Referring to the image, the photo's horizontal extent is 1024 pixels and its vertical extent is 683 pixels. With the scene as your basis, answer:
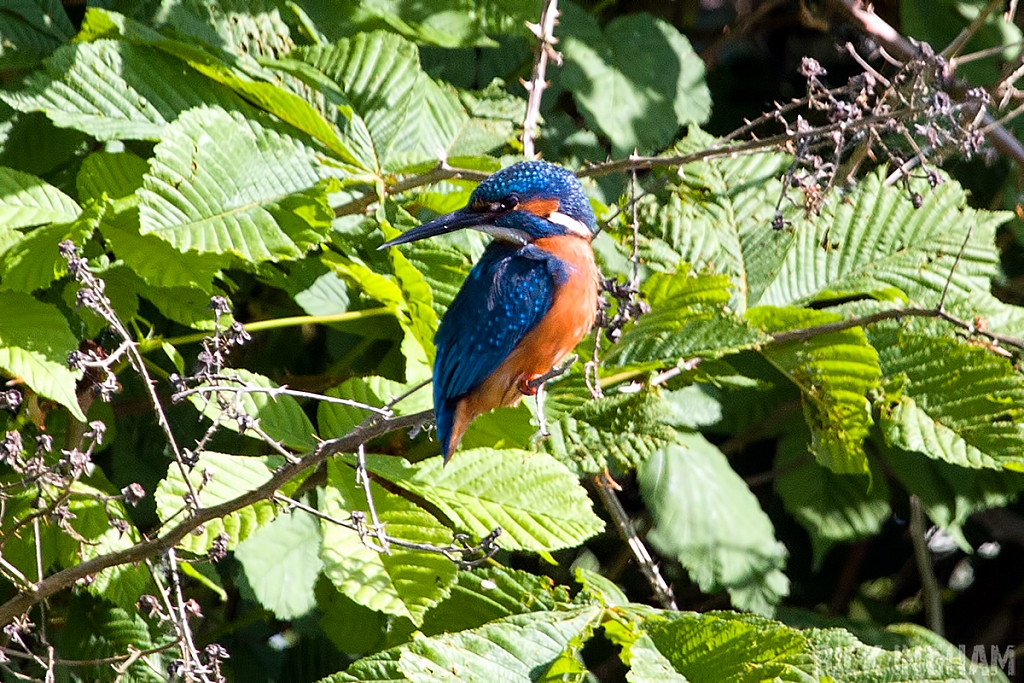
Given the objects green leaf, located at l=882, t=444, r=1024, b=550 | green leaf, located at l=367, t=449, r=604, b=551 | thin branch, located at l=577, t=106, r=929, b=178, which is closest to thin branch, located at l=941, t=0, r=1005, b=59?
thin branch, located at l=577, t=106, r=929, b=178

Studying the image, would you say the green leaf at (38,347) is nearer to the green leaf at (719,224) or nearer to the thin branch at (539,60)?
the thin branch at (539,60)

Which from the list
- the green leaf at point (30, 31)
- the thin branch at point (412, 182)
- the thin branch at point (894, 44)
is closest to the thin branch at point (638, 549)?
the thin branch at point (412, 182)

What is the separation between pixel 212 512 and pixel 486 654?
2.14 ft

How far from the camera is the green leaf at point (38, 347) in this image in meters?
1.92

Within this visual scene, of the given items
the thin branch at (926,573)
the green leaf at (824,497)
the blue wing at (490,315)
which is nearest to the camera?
the blue wing at (490,315)

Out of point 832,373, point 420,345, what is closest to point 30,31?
point 420,345

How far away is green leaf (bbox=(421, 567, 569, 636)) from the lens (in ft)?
7.57

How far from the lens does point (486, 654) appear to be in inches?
79.4

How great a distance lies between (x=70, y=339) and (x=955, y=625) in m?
3.23

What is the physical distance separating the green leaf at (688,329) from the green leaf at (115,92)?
1001 millimetres

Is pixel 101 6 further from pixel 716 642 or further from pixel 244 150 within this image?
pixel 716 642

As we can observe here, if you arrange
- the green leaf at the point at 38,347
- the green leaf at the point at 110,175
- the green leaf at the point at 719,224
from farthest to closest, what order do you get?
the green leaf at the point at 719,224 < the green leaf at the point at 110,175 < the green leaf at the point at 38,347

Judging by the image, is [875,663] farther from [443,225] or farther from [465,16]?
[465,16]

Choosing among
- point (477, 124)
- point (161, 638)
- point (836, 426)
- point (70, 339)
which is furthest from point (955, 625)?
point (70, 339)
